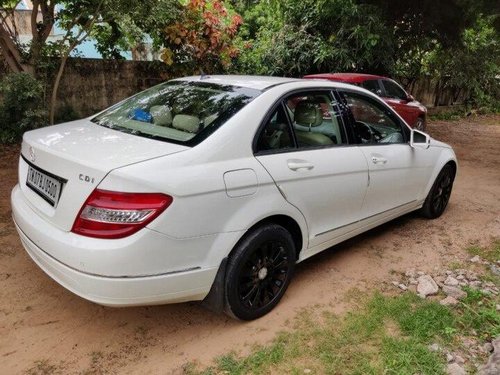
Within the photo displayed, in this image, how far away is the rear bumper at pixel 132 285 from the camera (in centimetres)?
229

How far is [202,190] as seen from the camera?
2.40m

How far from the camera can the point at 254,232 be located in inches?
109

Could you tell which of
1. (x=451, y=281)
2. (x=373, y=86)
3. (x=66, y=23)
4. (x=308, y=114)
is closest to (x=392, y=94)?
(x=373, y=86)

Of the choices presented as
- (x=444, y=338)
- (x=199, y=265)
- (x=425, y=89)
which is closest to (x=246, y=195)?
(x=199, y=265)

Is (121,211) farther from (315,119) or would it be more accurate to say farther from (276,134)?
(315,119)

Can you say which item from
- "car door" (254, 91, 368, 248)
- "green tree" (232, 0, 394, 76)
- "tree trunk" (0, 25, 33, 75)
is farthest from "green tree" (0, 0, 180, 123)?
"car door" (254, 91, 368, 248)

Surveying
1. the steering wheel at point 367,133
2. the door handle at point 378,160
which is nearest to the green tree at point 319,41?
the steering wheel at point 367,133

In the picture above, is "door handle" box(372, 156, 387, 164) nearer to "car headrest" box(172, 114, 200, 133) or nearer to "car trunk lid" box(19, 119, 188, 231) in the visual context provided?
"car headrest" box(172, 114, 200, 133)

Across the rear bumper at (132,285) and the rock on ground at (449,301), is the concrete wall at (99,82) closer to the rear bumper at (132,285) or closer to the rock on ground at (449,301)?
the rear bumper at (132,285)

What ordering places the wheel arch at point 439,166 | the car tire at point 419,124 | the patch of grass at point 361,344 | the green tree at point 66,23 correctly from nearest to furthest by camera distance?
the patch of grass at point 361,344 → the wheel arch at point 439,166 → the green tree at point 66,23 → the car tire at point 419,124

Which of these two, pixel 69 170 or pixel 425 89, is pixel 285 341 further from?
pixel 425 89

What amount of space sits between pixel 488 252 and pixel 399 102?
5.88 metres

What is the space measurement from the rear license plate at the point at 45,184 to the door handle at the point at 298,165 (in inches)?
55.9

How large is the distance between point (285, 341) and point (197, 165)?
4.11 feet
